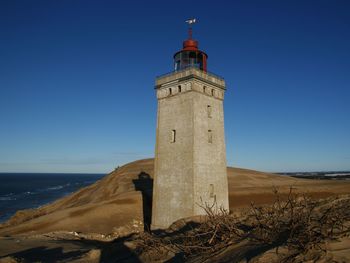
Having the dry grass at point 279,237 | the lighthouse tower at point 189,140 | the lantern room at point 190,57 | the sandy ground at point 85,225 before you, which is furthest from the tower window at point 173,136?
the dry grass at point 279,237

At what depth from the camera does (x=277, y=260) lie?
5.05 m

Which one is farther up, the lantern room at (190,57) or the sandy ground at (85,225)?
the lantern room at (190,57)

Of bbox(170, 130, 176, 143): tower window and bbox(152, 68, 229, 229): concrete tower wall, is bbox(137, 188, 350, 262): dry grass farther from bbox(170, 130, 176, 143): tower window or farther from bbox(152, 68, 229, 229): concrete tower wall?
bbox(170, 130, 176, 143): tower window

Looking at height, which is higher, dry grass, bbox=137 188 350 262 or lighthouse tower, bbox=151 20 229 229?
lighthouse tower, bbox=151 20 229 229

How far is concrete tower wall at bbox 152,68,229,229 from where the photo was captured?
1789 centimetres

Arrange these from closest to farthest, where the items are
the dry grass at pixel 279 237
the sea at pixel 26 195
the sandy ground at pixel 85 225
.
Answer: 1. the dry grass at pixel 279 237
2. the sandy ground at pixel 85 225
3. the sea at pixel 26 195

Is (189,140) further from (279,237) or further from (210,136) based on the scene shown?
(279,237)

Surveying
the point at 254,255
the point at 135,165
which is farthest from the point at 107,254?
the point at 135,165

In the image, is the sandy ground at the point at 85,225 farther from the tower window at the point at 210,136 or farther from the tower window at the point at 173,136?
the tower window at the point at 173,136

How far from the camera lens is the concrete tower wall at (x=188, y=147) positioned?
17.9 metres

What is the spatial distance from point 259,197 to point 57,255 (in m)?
22.6

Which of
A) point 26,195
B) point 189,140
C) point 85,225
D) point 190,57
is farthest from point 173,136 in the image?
point 26,195

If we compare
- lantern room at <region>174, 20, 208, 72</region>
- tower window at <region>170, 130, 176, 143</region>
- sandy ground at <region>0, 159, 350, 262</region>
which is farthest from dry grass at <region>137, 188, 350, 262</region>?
lantern room at <region>174, 20, 208, 72</region>

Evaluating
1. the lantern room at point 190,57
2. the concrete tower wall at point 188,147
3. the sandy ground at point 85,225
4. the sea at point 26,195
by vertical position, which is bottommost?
the sea at point 26,195
